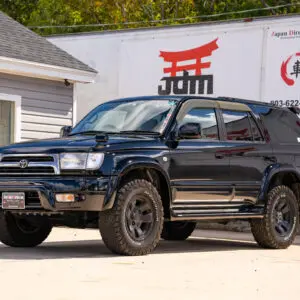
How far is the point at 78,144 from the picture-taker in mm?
10406

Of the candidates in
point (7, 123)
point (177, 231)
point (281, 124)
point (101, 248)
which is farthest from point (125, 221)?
point (7, 123)

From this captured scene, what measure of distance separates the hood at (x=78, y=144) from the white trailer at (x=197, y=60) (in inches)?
360

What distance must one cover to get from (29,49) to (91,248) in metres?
9.35

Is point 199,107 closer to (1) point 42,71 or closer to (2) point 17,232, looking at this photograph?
(2) point 17,232

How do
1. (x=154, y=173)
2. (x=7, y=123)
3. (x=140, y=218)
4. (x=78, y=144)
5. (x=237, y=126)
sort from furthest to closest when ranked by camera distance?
(x=7, y=123)
(x=237, y=126)
(x=154, y=173)
(x=140, y=218)
(x=78, y=144)

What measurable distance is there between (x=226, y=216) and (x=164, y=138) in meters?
1.34

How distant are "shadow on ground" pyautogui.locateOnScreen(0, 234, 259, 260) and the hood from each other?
3.72 ft

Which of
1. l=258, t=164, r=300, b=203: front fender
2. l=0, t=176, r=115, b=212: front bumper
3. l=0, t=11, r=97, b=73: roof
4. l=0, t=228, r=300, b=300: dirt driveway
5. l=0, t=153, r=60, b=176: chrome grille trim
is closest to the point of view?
l=0, t=228, r=300, b=300: dirt driveway

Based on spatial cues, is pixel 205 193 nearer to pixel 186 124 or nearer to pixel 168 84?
pixel 186 124

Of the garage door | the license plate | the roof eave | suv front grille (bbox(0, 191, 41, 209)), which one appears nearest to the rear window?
suv front grille (bbox(0, 191, 41, 209))

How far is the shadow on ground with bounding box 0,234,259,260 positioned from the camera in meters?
10.6

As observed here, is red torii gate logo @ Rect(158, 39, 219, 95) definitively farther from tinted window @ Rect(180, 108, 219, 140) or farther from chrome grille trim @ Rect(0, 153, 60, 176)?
chrome grille trim @ Rect(0, 153, 60, 176)

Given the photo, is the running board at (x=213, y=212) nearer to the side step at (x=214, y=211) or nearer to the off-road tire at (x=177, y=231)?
the side step at (x=214, y=211)

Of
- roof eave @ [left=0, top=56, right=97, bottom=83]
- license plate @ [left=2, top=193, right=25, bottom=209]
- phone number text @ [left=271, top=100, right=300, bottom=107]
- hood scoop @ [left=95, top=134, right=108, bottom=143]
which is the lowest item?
A: license plate @ [left=2, top=193, right=25, bottom=209]
